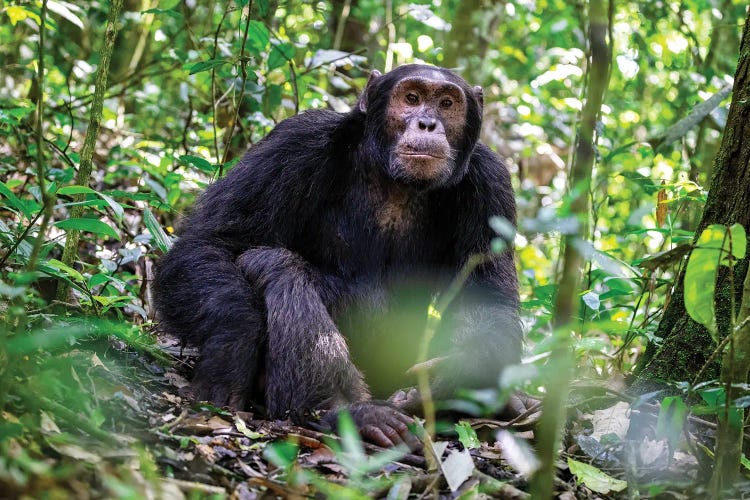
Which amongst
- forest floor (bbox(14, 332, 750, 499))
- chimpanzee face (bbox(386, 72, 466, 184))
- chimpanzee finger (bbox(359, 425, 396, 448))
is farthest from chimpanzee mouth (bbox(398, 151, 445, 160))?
chimpanzee finger (bbox(359, 425, 396, 448))

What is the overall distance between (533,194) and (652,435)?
24.4 ft

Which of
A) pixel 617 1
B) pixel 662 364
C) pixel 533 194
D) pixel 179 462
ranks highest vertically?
pixel 617 1

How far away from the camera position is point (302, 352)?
4863mm

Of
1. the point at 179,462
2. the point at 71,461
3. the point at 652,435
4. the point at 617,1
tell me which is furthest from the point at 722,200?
the point at 617,1

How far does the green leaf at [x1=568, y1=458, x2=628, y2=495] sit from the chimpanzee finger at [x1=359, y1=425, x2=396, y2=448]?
0.95 metres

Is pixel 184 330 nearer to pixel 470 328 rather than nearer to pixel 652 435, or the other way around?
pixel 470 328

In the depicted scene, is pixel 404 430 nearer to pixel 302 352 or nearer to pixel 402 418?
pixel 402 418

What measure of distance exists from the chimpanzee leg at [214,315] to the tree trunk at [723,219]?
7.83 feet

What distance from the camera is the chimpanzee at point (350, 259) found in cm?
496

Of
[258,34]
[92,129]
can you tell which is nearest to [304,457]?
[92,129]

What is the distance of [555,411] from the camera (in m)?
2.71

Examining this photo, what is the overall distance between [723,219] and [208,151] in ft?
17.5

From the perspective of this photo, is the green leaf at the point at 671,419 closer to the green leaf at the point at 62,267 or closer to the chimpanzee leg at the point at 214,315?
the chimpanzee leg at the point at 214,315

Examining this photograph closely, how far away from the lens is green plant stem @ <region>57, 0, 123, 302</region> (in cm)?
509
